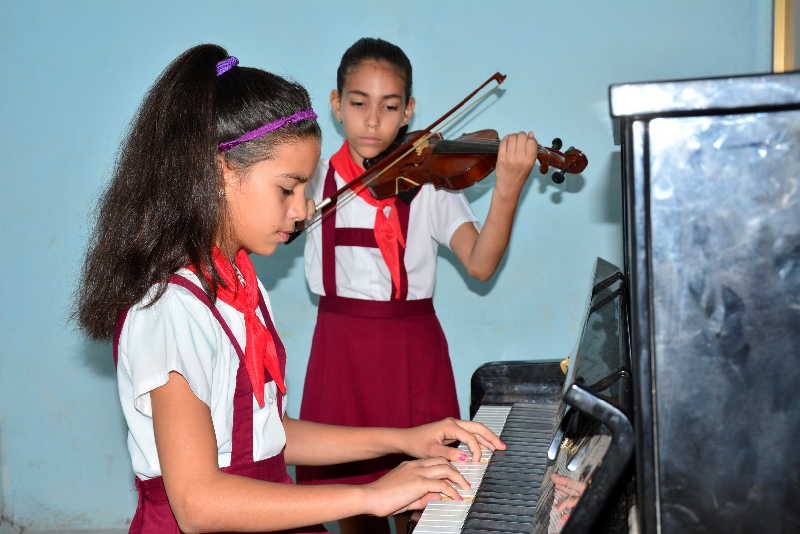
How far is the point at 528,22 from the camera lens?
2.73 m

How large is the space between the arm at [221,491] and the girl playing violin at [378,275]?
1.06 meters

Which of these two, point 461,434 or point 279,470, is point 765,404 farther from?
point 279,470

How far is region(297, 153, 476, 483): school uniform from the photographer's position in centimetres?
235

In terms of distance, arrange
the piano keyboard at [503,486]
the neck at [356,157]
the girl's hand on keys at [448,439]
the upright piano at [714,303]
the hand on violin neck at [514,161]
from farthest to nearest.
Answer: the neck at [356,157] → the hand on violin neck at [514,161] → the girl's hand on keys at [448,439] → the piano keyboard at [503,486] → the upright piano at [714,303]

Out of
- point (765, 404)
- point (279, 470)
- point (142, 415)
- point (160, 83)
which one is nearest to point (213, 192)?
point (160, 83)

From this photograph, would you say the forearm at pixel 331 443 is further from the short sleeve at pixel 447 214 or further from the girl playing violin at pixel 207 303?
the short sleeve at pixel 447 214

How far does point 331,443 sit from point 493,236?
2.85ft

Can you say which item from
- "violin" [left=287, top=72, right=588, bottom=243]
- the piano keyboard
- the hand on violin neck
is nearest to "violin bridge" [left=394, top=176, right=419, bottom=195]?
"violin" [left=287, top=72, right=588, bottom=243]

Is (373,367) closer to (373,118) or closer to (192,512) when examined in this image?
(373,118)

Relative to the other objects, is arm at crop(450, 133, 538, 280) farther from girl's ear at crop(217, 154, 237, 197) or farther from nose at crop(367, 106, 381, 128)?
girl's ear at crop(217, 154, 237, 197)

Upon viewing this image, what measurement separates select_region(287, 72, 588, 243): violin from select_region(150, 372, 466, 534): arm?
1.06m

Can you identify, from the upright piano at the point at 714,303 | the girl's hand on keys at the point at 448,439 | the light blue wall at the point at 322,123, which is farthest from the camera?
the light blue wall at the point at 322,123

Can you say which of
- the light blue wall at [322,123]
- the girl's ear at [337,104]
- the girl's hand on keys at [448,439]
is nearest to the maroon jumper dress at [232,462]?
the girl's hand on keys at [448,439]

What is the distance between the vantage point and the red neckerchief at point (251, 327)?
140 centimetres
